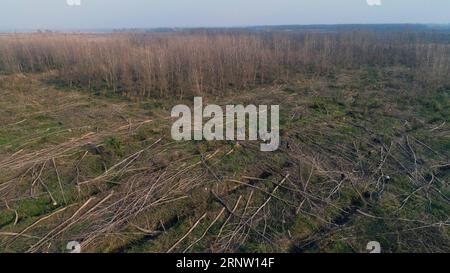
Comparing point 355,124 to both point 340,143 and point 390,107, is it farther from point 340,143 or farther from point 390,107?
point 390,107

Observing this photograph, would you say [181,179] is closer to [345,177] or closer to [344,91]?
[345,177]

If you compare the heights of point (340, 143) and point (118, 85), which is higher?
point (118, 85)

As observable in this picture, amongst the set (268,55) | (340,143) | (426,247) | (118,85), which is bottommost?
(426,247)

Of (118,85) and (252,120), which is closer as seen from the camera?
(252,120)

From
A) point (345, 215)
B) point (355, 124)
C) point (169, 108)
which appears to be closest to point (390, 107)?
point (355, 124)

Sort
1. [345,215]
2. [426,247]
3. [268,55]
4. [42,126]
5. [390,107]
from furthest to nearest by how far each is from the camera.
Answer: [268,55] → [390,107] → [42,126] → [345,215] → [426,247]

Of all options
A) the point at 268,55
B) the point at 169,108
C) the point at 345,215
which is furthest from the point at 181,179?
the point at 268,55

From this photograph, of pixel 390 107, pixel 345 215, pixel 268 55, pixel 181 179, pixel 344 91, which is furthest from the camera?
pixel 268 55
